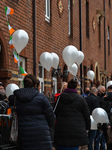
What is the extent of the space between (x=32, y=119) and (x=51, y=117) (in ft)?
0.92

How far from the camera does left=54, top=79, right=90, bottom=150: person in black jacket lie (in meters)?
6.18

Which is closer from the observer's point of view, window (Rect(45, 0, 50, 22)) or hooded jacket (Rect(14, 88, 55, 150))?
hooded jacket (Rect(14, 88, 55, 150))

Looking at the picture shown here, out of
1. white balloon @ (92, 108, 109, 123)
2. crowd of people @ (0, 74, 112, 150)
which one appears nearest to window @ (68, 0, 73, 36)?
crowd of people @ (0, 74, 112, 150)

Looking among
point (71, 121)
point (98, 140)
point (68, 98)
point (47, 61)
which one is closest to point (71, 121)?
point (71, 121)

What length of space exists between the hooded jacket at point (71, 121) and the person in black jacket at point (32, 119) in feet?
2.70

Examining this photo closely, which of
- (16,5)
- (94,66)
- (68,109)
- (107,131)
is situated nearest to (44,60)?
(16,5)

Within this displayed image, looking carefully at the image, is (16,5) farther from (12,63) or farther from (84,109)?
(84,109)

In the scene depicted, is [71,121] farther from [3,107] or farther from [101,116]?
[101,116]

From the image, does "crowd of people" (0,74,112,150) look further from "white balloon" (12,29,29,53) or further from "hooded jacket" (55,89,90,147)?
"white balloon" (12,29,29,53)

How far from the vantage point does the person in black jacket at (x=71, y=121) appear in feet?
20.3

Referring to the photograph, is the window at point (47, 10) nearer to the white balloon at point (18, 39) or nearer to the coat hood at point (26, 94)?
the white balloon at point (18, 39)

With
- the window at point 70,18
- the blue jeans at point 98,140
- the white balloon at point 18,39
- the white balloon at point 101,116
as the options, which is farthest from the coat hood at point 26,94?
the window at point 70,18

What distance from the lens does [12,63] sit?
1023 centimetres

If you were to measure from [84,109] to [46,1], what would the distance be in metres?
8.25
